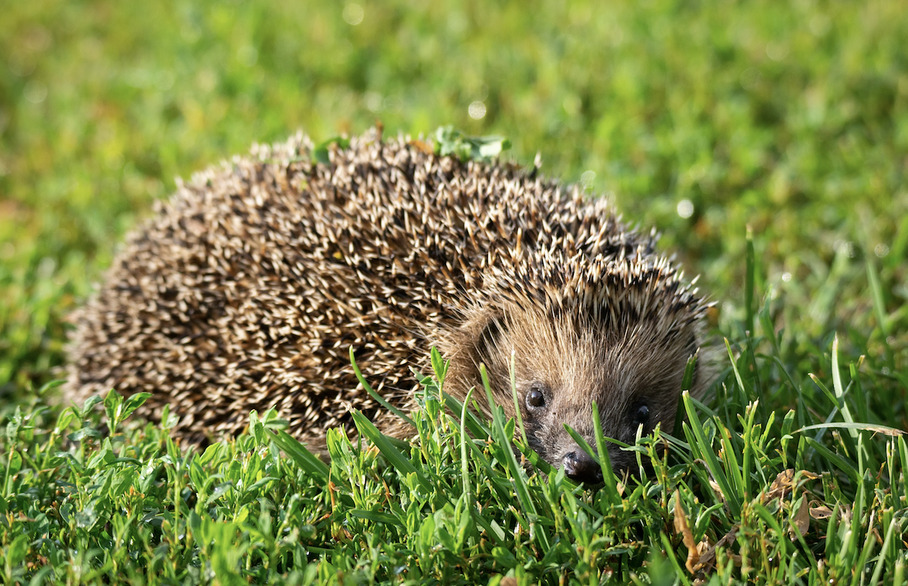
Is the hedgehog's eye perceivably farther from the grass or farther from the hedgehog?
the grass

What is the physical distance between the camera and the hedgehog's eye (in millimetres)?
3436

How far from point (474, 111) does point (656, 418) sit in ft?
11.6

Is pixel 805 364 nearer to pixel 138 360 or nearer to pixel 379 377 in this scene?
pixel 379 377

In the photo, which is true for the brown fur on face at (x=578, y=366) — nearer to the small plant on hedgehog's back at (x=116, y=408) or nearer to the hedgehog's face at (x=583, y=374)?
the hedgehog's face at (x=583, y=374)

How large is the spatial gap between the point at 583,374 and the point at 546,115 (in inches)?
136

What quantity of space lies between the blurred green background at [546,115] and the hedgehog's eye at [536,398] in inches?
46.7

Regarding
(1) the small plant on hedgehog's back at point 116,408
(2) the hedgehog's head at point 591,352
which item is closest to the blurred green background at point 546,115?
(2) the hedgehog's head at point 591,352

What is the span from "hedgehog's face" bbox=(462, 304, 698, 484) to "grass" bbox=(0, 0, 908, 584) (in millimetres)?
197

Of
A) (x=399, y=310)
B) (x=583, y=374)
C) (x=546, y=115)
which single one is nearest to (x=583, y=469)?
(x=583, y=374)

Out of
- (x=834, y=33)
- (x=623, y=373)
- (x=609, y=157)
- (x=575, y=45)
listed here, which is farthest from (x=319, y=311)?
(x=834, y=33)

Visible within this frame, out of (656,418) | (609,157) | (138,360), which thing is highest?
(609,157)

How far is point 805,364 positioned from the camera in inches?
162

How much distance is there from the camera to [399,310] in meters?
3.54

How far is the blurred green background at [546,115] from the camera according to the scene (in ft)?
16.7
